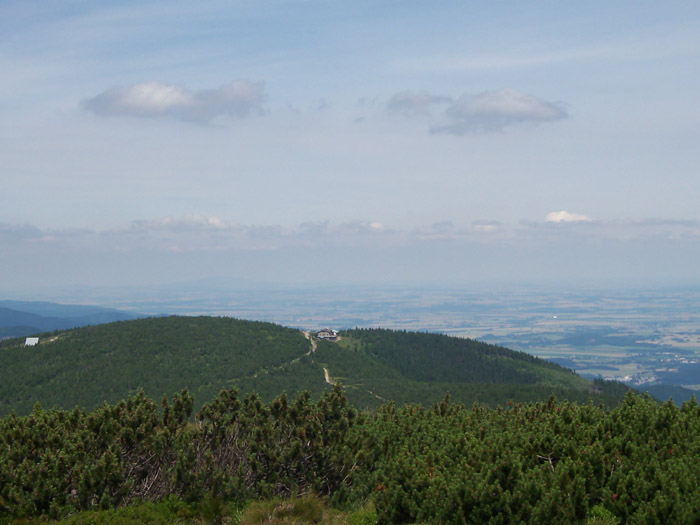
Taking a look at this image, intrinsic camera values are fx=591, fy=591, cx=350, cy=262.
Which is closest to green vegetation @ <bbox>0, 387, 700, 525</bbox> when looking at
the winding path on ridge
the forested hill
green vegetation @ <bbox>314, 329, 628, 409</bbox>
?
green vegetation @ <bbox>314, 329, 628, 409</bbox>

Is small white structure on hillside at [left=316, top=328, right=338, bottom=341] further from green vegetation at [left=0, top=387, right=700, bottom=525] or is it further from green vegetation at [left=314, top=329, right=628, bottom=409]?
green vegetation at [left=0, top=387, right=700, bottom=525]

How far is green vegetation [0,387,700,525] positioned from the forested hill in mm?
81167

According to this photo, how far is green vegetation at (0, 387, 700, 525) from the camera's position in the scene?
530 inches

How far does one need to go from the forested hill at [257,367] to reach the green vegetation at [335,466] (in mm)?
81167

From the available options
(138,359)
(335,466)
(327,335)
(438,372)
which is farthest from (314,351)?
(335,466)

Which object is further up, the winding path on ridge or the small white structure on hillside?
the small white structure on hillside

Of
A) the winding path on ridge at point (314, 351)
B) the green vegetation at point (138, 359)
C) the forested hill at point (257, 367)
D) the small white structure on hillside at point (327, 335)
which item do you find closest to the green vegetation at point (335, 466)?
the forested hill at point (257, 367)

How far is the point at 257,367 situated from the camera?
427 feet

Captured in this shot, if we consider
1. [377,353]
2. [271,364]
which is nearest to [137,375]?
[271,364]

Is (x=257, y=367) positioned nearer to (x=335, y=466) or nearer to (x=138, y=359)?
(x=138, y=359)

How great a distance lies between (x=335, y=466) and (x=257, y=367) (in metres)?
114

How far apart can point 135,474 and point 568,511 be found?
11.8 meters

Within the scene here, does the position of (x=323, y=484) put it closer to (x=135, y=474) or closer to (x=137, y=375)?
(x=135, y=474)

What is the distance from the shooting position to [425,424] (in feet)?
70.7
